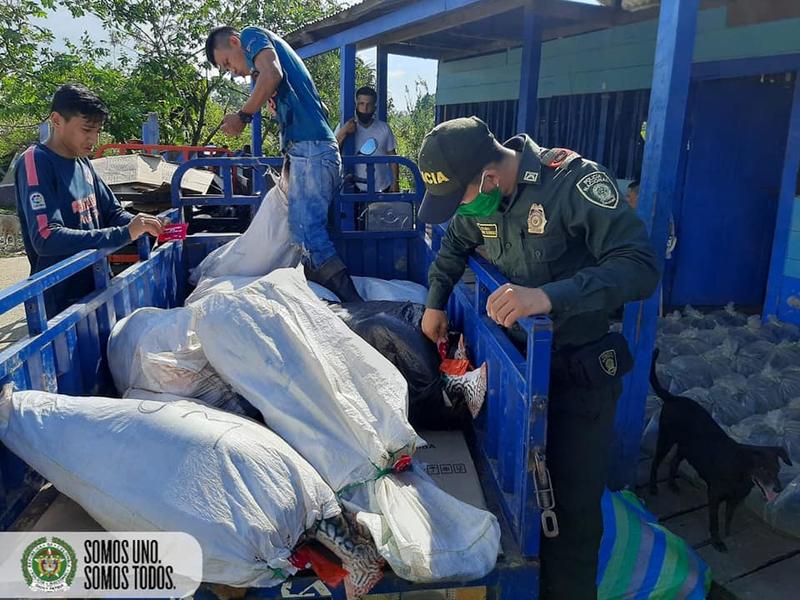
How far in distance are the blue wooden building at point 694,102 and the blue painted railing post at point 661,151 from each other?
67.9 inches

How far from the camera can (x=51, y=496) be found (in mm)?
1799

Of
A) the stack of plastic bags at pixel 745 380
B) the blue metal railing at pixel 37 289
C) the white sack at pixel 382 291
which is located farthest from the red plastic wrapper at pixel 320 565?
the stack of plastic bags at pixel 745 380

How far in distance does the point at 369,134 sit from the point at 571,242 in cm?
505

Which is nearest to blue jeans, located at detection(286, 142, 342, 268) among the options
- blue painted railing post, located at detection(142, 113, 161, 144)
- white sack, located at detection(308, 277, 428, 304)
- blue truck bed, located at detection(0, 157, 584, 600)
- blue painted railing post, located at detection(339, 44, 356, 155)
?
white sack, located at detection(308, 277, 428, 304)

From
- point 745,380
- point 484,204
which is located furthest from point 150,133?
point 484,204

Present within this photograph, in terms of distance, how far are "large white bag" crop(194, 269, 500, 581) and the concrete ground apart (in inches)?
115

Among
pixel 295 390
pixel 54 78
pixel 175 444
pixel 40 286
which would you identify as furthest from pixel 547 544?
pixel 54 78

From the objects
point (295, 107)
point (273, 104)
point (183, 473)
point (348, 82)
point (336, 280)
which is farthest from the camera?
point (348, 82)

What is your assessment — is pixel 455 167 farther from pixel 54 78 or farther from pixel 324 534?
pixel 54 78

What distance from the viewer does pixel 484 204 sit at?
1.93 m

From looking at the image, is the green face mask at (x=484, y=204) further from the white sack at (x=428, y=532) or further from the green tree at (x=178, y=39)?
the green tree at (x=178, y=39)

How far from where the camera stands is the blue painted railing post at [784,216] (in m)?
4.84

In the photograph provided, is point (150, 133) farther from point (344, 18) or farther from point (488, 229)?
point (488, 229)

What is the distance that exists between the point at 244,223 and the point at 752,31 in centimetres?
427
